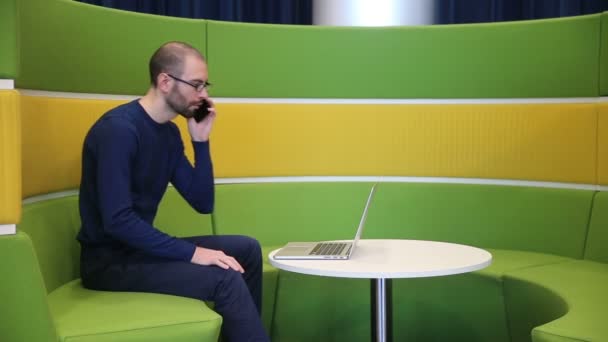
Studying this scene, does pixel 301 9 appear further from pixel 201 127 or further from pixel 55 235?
pixel 55 235

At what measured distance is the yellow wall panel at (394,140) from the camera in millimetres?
3375

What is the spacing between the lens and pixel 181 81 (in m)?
2.58

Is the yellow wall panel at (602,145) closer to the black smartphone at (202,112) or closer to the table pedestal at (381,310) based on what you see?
the table pedestal at (381,310)

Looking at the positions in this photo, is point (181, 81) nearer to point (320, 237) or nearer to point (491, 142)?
point (320, 237)

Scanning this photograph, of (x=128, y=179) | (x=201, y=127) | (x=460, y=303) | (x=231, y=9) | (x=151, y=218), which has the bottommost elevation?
(x=460, y=303)

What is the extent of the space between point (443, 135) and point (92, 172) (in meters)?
1.69

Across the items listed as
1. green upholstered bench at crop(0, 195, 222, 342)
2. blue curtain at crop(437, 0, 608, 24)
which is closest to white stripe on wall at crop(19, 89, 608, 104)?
green upholstered bench at crop(0, 195, 222, 342)

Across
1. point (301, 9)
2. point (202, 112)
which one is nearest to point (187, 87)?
point (202, 112)

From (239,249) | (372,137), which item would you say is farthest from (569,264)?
(239,249)

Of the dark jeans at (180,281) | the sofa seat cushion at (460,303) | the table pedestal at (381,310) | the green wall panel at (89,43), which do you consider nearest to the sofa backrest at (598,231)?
the sofa seat cushion at (460,303)

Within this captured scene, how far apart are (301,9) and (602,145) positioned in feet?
6.21

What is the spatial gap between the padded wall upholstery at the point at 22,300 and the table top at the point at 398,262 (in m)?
0.72

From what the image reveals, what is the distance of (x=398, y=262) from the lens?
239 cm

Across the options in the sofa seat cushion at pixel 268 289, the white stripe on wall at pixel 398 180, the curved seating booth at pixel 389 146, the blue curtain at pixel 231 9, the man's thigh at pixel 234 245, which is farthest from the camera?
the blue curtain at pixel 231 9
